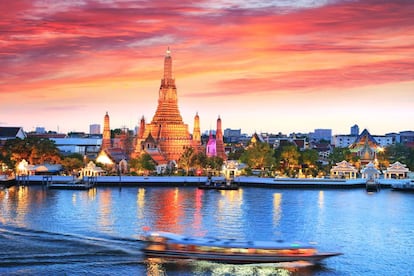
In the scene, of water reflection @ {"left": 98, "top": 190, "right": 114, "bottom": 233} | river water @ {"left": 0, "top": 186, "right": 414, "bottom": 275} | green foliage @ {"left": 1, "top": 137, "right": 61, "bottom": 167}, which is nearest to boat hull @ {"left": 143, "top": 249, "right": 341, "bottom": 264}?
river water @ {"left": 0, "top": 186, "right": 414, "bottom": 275}

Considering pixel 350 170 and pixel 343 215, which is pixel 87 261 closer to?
pixel 343 215

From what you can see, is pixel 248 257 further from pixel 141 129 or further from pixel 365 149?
pixel 141 129

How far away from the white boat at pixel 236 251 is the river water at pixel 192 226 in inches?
13.9

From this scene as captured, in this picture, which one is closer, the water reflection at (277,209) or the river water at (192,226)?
the river water at (192,226)

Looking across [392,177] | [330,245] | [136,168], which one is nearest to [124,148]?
[136,168]

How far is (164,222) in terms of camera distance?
33.1 meters

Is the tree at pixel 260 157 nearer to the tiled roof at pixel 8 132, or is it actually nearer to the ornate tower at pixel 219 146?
the ornate tower at pixel 219 146

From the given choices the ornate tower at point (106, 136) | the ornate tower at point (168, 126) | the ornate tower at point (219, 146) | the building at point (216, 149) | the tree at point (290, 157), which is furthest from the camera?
the ornate tower at point (219, 146)

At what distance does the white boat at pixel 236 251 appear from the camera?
24641mm

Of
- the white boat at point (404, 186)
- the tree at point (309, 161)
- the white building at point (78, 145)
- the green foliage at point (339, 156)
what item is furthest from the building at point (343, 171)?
the white building at point (78, 145)

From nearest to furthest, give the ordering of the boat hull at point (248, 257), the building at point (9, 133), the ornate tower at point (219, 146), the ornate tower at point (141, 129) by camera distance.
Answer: the boat hull at point (248, 257), the ornate tower at point (141, 129), the ornate tower at point (219, 146), the building at point (9, 133)

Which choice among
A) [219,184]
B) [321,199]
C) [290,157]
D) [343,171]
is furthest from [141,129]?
[321,199]

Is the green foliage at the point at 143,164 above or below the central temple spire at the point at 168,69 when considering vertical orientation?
below

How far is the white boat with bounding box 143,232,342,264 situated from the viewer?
80.8 ft
